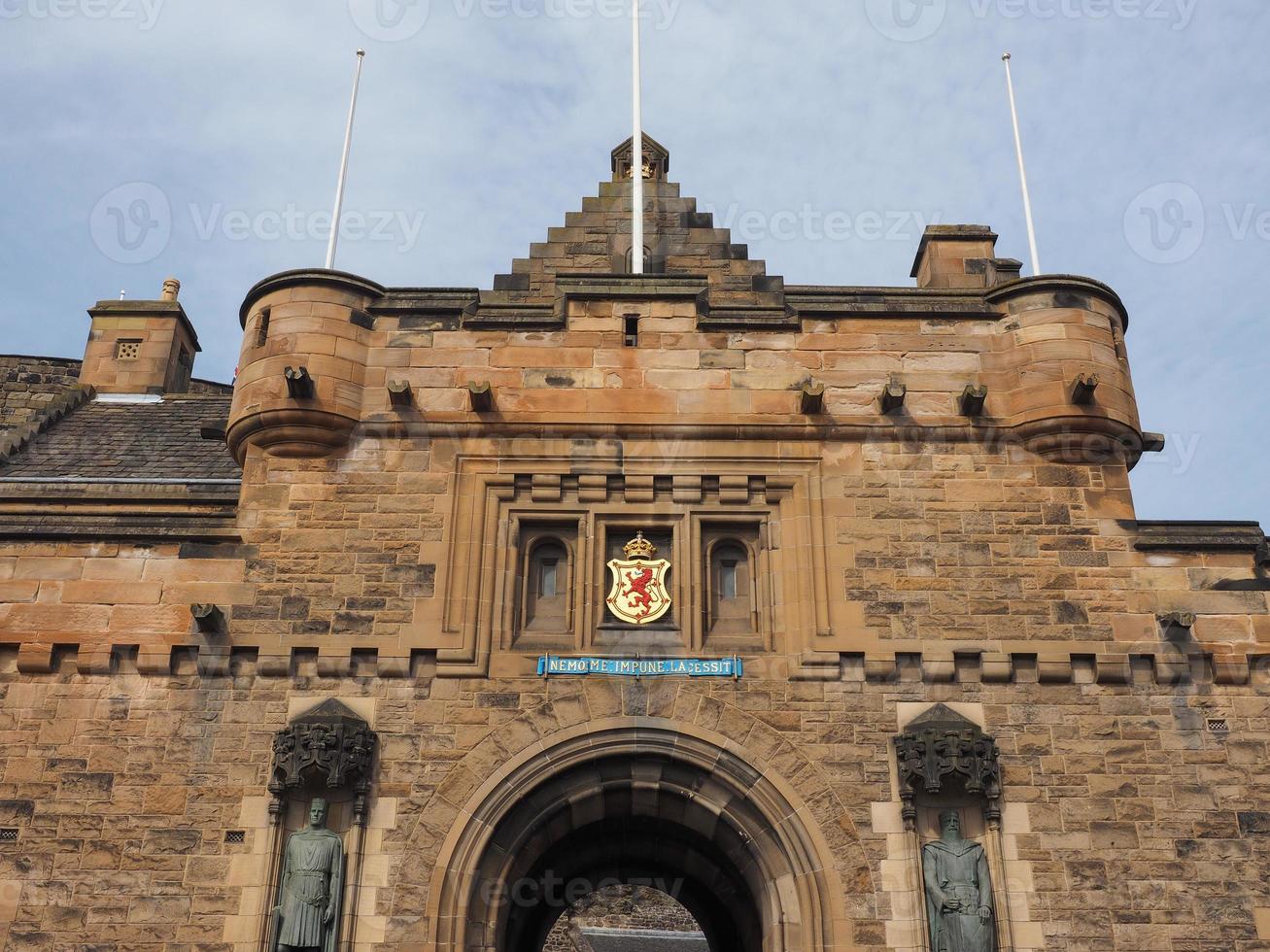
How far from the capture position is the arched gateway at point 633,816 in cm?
1124

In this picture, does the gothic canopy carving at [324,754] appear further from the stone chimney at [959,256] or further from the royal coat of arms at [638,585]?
the stone chimney at [959,256]

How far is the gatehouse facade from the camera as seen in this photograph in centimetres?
1127

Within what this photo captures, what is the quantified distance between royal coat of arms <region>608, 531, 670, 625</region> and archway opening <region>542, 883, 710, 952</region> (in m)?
26.4

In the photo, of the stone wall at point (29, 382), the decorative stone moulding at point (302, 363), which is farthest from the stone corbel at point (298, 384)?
the stone wall at point (29, 382)

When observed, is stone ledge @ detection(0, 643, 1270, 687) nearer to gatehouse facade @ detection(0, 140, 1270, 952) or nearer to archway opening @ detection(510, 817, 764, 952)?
gatehouse facade @ detection(0, 140, 1270, 952)

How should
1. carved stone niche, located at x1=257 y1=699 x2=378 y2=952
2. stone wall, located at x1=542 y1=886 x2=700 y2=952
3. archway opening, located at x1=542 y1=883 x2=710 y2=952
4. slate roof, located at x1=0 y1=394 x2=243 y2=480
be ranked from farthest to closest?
stone wall, located at x1=542 y1=886 x2=700 y2=952, archway opening, located at x1=542 y1=883 x2=710 y2=952, slate roof, located at x1=0 y1=394 x2=243 y2=480, carved stone niche, located at x1=257 y1=699 x2=378 y2=952

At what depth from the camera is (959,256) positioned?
1584 centimetres

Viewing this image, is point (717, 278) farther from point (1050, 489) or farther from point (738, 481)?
point (1050, 489)

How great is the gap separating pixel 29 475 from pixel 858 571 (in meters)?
9.74

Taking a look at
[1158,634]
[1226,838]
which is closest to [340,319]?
[1158,634]

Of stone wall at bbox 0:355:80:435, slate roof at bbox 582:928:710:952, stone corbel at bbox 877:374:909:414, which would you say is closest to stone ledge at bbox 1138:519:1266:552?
stone corbel at bbox 877:374:909:414

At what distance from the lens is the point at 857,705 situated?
11906mm

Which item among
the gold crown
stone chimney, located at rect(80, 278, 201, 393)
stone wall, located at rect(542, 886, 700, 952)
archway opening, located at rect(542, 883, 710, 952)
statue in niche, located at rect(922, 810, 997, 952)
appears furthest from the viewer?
stone wall, located at rect(542, 886, 700, 952)

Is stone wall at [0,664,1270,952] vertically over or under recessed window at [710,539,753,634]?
under
